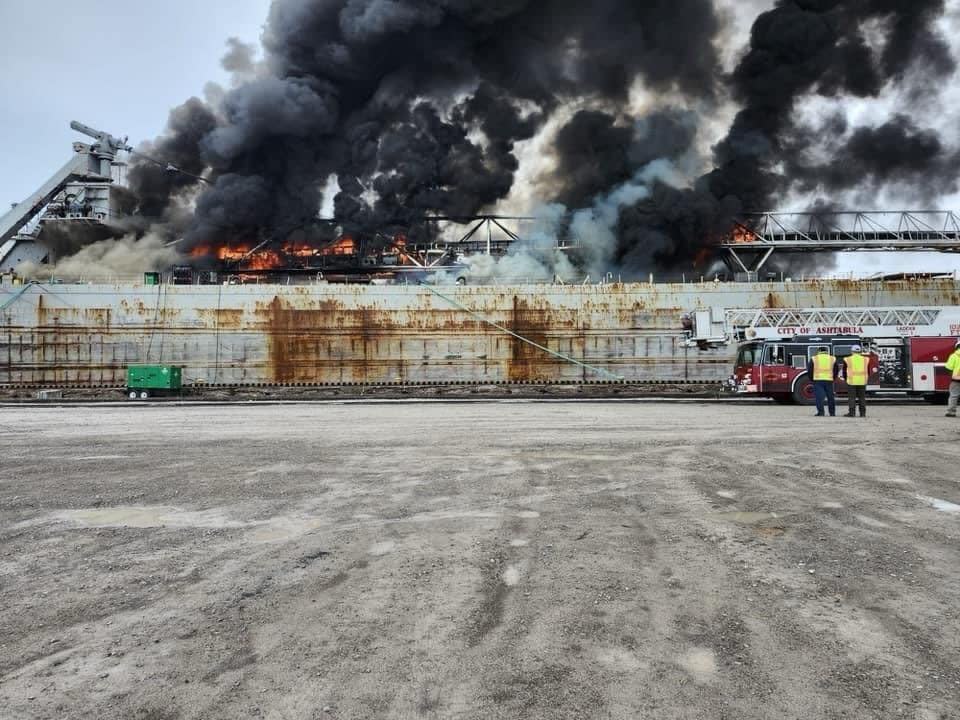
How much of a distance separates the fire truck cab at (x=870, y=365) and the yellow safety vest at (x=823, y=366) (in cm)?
521

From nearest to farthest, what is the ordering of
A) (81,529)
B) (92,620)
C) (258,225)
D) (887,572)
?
(92,620), (887,572), (81,529), (258,225)

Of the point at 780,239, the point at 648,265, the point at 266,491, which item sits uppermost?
the point at 780,239

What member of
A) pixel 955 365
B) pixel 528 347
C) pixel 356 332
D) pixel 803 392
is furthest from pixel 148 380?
pixel 955 365

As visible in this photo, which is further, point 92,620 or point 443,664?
point 92,620

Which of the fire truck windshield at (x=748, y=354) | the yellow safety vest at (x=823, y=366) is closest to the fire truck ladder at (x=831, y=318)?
the fire truck windshield at (x=748, y=354)

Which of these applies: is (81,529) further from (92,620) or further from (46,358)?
(46,358)

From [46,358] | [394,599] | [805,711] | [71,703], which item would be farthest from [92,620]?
[46,358]

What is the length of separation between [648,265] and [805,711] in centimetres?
3504

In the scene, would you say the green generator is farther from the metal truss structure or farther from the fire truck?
the metal truss structure

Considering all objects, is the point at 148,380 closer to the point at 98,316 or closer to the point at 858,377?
the point at 98,316

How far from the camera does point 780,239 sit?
138ft

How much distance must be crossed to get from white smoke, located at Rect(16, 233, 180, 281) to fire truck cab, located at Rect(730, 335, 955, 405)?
119 feet

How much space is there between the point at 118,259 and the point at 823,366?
4210 cm

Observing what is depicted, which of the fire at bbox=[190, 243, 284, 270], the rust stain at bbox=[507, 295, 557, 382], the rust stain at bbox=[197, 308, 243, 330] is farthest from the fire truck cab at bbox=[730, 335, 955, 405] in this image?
the fire at bbox=[190, 243, 284, 270]
